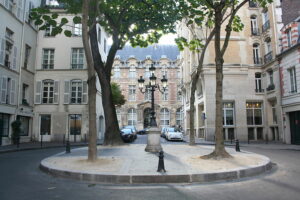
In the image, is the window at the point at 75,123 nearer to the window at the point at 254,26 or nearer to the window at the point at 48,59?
the window at the point at 48,59

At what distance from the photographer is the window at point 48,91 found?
24970 millimetres

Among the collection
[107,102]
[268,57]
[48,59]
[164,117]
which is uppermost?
[48,59]

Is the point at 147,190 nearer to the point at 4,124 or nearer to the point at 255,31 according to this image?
the point at 4,124

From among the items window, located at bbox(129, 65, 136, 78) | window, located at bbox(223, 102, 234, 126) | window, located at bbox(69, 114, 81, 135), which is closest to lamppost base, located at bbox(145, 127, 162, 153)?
window, located at bbox(69, 114, 81, 135)

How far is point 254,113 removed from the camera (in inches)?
987

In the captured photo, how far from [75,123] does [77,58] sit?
6.95 metres

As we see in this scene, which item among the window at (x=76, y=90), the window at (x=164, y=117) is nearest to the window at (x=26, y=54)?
the window at (x=76, y=90)

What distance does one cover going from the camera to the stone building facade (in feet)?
169

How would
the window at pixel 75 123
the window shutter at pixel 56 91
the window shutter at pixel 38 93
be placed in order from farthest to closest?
the window shutter at pixel 56 91 → the window at pixel 75 123 → the window shutter at pixel 38 93

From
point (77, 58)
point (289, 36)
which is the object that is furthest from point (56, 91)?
point (289, 36)

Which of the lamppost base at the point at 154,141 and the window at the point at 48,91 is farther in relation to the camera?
the window at the point at 48,91

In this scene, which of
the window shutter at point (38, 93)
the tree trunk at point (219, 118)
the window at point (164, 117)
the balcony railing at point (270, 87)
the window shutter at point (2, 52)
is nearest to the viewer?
the tree trunk at point (219, 118)

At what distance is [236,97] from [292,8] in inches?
378

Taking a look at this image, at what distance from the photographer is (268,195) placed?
513 cm
